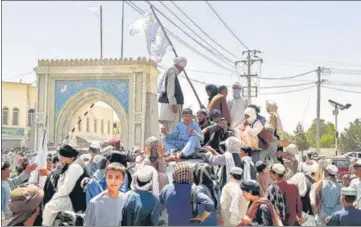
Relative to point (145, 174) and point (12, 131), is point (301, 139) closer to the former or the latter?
point (145, 174)

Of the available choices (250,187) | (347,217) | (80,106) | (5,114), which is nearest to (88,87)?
(80,106)

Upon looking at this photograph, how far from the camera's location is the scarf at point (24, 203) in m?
3.57

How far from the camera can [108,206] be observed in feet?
12.1

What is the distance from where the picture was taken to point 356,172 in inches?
176

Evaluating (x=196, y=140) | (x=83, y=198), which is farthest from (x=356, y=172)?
(x=83, y=198)

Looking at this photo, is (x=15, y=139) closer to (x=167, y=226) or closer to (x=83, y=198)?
(x=83, y=198)

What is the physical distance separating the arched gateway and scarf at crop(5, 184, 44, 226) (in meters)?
1.74

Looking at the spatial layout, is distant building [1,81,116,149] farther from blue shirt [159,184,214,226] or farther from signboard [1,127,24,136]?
blue shirt [159,184,214,226]

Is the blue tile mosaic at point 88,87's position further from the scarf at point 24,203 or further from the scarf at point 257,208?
the scarf at point 257,208

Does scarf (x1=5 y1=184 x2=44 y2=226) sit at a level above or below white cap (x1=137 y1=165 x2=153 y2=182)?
below

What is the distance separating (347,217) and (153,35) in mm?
2947

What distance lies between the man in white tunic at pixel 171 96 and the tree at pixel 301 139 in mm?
1273

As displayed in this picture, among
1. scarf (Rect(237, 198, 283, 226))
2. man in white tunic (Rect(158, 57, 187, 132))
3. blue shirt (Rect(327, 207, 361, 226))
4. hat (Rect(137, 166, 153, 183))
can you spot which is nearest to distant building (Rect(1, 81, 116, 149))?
man in white tunic (Rect(158, 57, 187, 132))

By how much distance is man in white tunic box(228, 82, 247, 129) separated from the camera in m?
5.73
